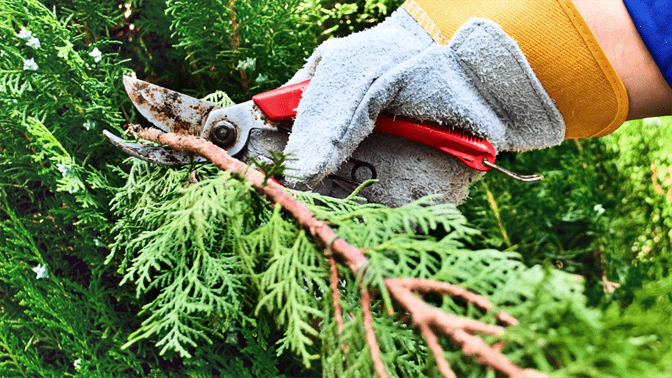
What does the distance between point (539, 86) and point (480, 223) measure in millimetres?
737

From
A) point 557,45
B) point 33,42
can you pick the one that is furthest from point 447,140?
point 33,42

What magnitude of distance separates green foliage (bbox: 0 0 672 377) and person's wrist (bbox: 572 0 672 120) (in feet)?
1.08

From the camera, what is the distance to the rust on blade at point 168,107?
690 millimetres

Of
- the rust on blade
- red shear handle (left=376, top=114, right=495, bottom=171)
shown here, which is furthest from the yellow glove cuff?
the rust on blade

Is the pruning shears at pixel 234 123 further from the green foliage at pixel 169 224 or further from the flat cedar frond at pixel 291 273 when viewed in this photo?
the flat cedar frond at pixel 291 273

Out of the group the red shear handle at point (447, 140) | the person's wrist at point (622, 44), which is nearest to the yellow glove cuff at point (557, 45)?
the person's wrist at point (622, 44)

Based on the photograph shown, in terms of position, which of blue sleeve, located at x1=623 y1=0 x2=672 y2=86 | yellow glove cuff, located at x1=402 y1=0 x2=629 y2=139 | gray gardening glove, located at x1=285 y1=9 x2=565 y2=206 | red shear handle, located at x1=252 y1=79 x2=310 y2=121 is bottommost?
red shear handle, located at x1=252 y1=79 x2=310 y2=121

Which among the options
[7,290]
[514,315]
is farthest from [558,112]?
[7,290]

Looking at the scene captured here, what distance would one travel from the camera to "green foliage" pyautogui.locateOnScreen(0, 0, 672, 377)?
451 millimetres

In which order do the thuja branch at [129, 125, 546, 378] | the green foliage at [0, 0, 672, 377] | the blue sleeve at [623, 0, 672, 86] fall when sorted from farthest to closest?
the blue sleeve at [623, 0, 672, 86]
the green foliage at [0, 0, 672, 377]
the thuja branch at [129, 125, 546, 378]

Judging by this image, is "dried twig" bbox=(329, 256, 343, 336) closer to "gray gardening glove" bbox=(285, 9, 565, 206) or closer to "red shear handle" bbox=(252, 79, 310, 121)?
"gray gardening glove" bbox=(285, 9, 565, 206)

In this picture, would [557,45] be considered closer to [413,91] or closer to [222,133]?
[413,91]

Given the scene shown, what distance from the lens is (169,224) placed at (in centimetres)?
53

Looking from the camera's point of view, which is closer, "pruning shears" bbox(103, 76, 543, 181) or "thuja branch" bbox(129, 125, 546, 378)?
"thuja branch" bbox(129, 125, 546, 378)
